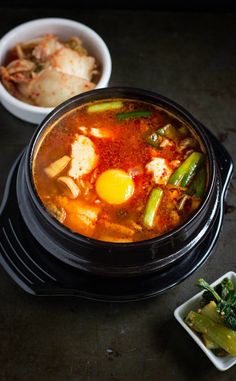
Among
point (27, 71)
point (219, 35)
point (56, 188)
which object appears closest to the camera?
point (56, 188)

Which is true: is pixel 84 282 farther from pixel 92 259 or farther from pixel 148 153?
pixel 148 153

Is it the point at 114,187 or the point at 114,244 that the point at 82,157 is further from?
the point at 114,244

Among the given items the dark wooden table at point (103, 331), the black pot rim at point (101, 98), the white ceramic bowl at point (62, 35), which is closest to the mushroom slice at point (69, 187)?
the black pot rim at point (101, 98)

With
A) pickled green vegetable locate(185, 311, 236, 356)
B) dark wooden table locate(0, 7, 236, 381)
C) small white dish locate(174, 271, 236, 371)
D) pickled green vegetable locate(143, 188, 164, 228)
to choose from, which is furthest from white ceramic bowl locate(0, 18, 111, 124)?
pickled green vegetable locate(185, 311, 236, 356)

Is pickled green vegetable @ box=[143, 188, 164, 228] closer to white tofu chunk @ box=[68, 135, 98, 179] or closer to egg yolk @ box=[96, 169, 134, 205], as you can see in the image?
egg yolk @ box=[96, 169, 134, 205]

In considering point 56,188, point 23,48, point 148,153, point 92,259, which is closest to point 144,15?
point 23,48

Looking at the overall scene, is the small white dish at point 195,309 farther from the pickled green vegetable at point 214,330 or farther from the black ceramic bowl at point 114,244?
the black ceramic bowl at point 114,244
